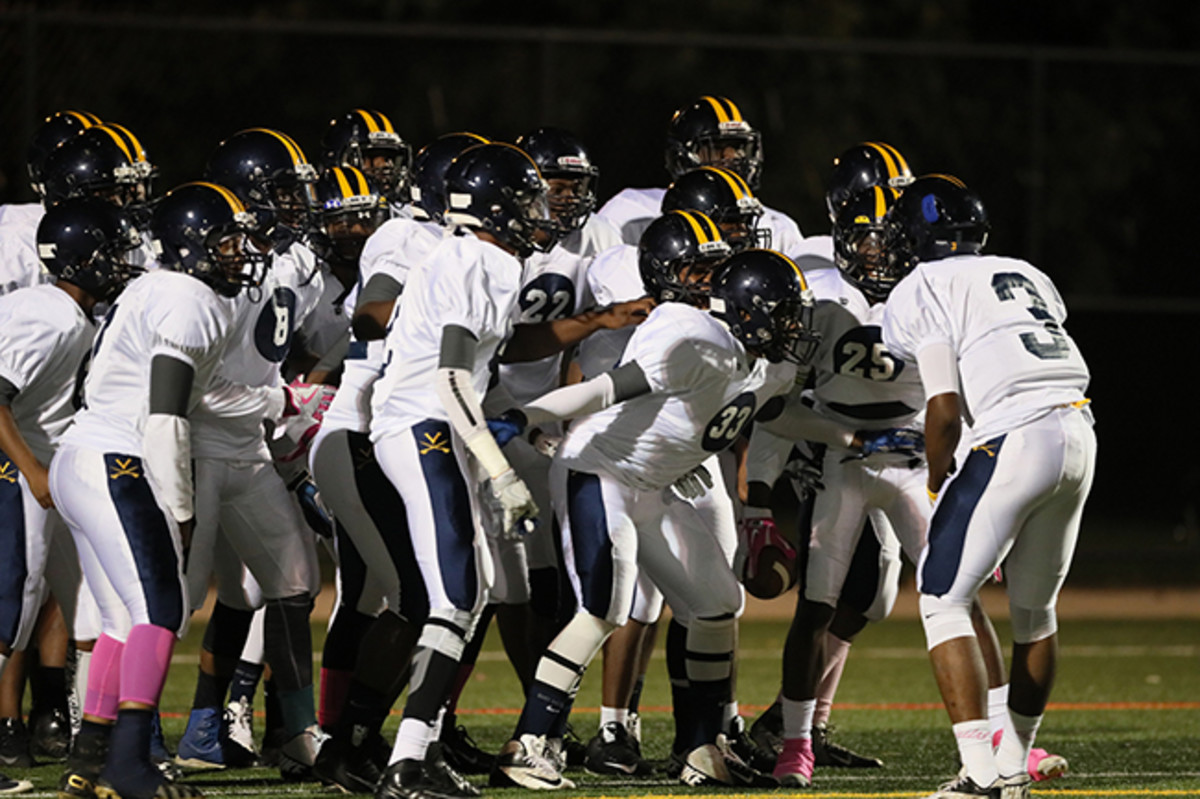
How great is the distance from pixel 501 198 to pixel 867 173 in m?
1.87

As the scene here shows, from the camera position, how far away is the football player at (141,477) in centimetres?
498

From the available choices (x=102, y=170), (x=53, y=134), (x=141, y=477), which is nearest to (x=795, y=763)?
(x=141, y=477)

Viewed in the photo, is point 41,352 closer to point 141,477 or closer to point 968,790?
point 141,477

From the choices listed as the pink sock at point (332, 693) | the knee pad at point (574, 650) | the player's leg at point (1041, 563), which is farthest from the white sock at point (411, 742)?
the player's leg at point (1041, 563)

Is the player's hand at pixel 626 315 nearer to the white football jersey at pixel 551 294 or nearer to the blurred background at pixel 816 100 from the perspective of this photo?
the white football jersey at pixel 551 294

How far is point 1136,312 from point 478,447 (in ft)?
29.9

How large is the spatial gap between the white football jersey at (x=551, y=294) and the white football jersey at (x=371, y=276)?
37 centimetres

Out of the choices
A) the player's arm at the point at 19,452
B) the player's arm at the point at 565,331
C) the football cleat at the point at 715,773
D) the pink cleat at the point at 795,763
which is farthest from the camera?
the player's arm at the point at 565,331

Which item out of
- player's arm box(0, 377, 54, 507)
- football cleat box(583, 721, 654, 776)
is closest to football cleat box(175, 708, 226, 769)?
player's arm box(0, 377, 54, 507)

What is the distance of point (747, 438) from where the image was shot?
648cm

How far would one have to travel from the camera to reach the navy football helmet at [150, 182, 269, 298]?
5227mm

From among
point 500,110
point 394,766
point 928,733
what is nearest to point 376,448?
point 394,766

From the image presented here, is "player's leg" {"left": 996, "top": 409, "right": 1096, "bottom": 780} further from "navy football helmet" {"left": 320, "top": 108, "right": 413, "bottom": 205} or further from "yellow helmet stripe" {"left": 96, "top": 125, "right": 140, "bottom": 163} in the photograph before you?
"yellow helmet stripe" {"left": 96, "top": 125, "right": 140, "bottom": 163}

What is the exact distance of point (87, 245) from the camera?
217 inches
